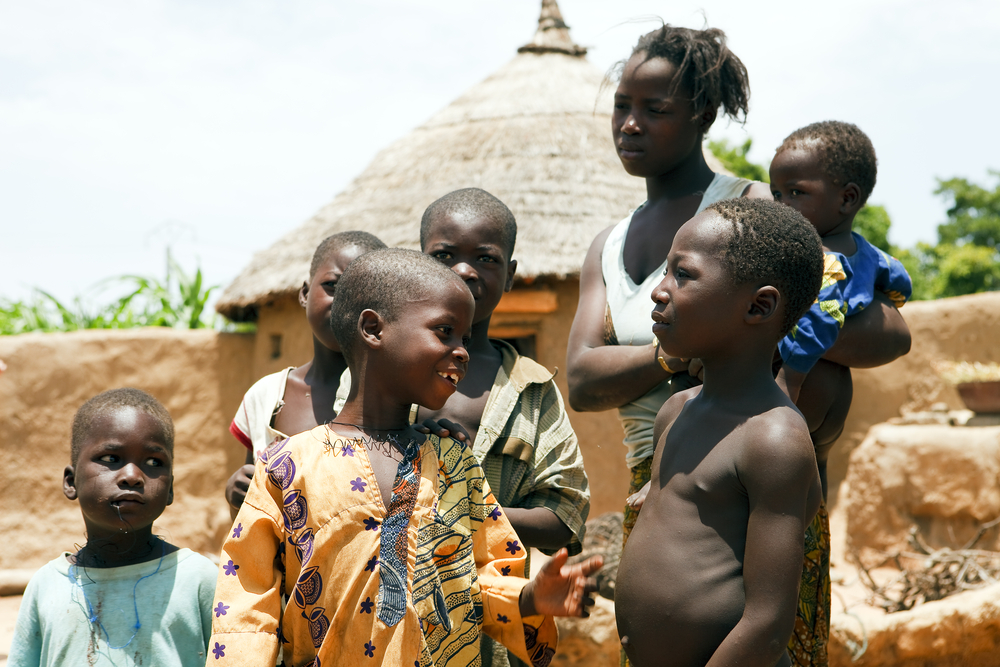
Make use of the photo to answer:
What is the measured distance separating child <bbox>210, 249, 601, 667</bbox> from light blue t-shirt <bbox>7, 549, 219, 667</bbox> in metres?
0.56

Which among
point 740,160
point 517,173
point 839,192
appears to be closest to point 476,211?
point 839,192

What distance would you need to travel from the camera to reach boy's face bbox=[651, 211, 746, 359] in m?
1.66

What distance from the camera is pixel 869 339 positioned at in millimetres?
2051

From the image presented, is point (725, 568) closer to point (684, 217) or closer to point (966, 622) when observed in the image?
point (684, 217)

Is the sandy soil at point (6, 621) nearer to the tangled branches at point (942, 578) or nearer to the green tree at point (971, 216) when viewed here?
the tangled branches at point (942, 578)

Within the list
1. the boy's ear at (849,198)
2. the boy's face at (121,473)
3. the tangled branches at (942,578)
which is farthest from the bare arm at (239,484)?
the tangled branches at (942,578)

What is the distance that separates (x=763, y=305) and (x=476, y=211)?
36.6 inches

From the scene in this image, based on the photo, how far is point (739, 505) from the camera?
5.27 feet

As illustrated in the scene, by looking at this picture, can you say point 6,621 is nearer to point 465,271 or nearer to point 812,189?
point 465,271

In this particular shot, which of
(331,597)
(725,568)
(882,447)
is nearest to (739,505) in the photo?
(725,568)

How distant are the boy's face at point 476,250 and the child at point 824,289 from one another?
2.41 feet

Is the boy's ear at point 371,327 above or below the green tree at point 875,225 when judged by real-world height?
above

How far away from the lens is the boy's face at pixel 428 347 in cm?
176

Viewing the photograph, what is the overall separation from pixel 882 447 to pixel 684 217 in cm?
595
